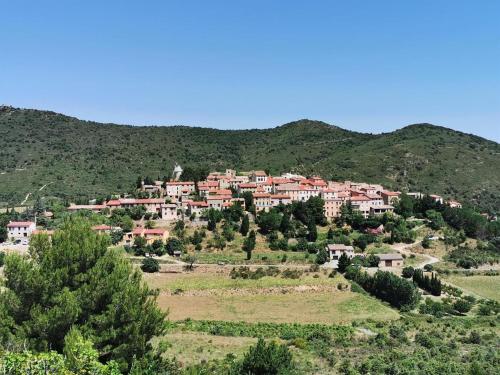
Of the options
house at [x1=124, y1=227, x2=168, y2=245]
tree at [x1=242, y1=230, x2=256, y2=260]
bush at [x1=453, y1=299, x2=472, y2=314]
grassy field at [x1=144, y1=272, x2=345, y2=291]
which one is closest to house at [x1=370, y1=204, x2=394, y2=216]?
tree at [x1=242, y1=230, x2=256, y2=260]

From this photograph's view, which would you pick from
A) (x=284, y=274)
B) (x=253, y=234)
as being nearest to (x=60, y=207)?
(x=253, y=234)

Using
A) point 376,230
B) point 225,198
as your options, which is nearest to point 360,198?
point 376,230

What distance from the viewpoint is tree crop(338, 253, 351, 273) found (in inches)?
2162

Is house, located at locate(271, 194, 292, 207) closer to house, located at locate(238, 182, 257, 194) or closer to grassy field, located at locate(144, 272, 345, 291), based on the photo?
house, located at locate(238, 182, 257, 194)

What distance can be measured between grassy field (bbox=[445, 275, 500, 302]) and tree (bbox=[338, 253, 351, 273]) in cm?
1198

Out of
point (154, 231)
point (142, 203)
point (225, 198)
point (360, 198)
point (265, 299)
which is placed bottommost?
point (265, 299)

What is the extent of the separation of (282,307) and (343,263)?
37.8ft

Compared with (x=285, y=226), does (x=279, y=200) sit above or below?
above

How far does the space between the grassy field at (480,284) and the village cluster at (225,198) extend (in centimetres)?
1737

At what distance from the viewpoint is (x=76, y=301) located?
19.5 metres

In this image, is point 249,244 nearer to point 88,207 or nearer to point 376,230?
point 376,230

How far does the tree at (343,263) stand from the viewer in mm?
54906

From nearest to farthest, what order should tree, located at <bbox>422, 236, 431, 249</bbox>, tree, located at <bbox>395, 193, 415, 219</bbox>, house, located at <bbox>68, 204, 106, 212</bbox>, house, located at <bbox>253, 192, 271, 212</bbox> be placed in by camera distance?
tree, located at <bbox>422, 236, 431, 249</bbox> < house, located at <bbox>68, 204, 106, 212</bbox> < house, located at <bbox>253, 192, 271, 212</bbox> < tree, located at <bbox>395, 193, 415, 219</bbox>

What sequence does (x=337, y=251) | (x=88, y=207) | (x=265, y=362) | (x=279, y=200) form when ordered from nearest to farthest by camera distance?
1. (x=265, y=362)
2. (x=337, y=251)
3. (x=88, y=207)
4. (x=279, y=200)
